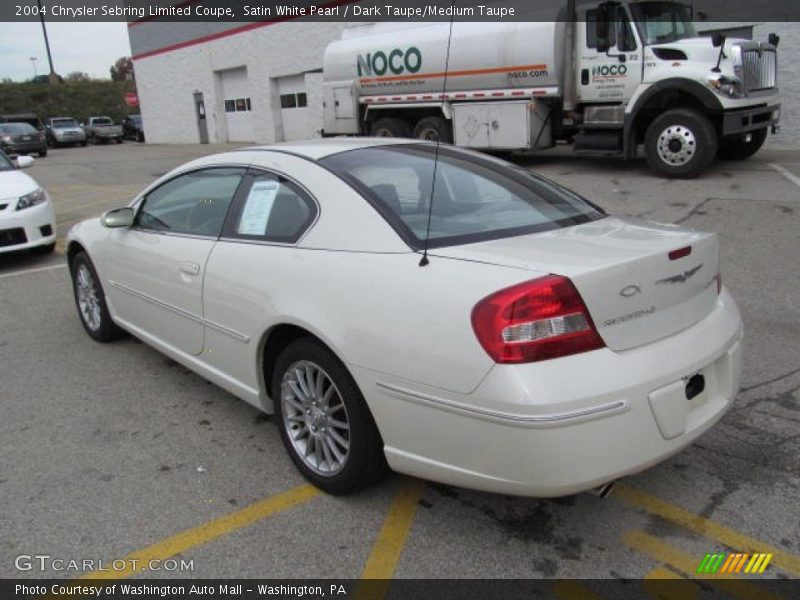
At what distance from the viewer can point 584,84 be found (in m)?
11.8

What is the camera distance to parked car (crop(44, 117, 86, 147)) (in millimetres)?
34844

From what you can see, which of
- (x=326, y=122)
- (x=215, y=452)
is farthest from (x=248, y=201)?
(x=326, y=122)

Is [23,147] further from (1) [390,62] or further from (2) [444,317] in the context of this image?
(2) [444,317]

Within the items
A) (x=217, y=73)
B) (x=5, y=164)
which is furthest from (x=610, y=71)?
(x=217, y=73)

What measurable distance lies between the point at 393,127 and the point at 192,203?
37.6ft

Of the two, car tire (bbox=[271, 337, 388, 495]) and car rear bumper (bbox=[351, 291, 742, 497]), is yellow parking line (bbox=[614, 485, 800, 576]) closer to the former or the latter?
car rear bumper (bbox=[351, 291, 742, 497])

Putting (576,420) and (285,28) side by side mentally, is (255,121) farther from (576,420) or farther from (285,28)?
(576,420)

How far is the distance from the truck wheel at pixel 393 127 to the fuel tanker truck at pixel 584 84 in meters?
0.02

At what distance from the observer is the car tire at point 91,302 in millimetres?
4824

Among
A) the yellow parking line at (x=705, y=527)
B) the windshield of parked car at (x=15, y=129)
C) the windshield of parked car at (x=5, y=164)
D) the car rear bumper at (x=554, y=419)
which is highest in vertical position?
the windshield of parked car at (x=15, y=129)

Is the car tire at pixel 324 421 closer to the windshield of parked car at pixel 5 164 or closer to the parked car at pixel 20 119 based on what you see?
the windshield of parked car at pixel 5 164

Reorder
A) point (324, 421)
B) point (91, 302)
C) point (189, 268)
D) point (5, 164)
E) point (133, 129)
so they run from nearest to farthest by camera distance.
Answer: point (324, 421)
point (189, 268)
point (91, 302)
point (5, 164)
point (133, 129)

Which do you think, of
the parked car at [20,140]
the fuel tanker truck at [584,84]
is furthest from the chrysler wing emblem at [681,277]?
the parked car at [20,140]

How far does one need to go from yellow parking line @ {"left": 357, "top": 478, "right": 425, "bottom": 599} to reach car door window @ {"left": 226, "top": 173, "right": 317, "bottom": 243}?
1.22 m
